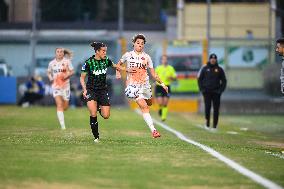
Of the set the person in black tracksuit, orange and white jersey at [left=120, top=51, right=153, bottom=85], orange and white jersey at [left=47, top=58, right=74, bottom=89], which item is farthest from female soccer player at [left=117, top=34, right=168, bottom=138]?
the person in black tracksuit

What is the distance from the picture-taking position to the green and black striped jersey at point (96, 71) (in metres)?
18.7

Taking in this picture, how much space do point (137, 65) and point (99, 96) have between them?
3.92ft

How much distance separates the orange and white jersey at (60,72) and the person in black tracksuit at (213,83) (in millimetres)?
4216

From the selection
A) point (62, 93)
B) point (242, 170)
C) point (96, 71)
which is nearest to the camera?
point (242, 170)

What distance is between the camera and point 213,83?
2719 cm

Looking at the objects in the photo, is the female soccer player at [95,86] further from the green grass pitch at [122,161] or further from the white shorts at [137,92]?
the white shorts at [137,92]

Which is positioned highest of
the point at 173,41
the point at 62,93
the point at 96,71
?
the point at 173,41

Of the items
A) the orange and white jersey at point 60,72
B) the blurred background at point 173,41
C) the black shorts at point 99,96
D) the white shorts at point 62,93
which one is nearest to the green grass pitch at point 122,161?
the black shorts at point 99,96

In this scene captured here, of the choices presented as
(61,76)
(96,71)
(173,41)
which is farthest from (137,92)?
(173,41)

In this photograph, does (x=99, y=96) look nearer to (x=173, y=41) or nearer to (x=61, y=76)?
(x=61, y=76)

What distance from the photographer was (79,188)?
10.6 m

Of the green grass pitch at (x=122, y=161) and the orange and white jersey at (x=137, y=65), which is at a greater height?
the orange and white jersey at (x=137, y=65)

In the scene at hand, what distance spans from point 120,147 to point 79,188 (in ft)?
20.1

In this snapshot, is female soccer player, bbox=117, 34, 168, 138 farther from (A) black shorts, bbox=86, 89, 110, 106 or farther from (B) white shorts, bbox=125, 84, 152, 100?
(A) black shorts, bbox=86, 89, 110, 106
